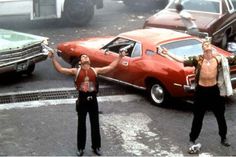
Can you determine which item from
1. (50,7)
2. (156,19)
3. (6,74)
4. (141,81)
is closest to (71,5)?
(50,7)

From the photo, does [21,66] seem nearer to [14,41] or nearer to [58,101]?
[14,41]

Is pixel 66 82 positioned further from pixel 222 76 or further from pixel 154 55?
pixel 222 76

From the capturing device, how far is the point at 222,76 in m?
7.84

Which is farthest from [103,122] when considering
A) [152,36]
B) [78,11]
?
[78,11]

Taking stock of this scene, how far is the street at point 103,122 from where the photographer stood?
812 centimetres

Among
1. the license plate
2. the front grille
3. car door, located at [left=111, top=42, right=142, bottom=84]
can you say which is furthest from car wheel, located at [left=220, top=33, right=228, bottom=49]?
the license plate

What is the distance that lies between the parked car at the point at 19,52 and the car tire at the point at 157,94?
2661 millimetres

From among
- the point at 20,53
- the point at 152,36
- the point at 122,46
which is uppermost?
the point at 152,36

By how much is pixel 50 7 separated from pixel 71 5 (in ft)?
3.83

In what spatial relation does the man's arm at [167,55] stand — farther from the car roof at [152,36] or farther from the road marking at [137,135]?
the road marking at [137,135]

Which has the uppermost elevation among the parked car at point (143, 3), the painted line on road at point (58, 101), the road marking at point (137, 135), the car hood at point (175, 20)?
the car hood at point (175, 20)

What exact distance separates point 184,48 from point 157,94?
111 centimetres

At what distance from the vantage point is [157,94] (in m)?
10.1

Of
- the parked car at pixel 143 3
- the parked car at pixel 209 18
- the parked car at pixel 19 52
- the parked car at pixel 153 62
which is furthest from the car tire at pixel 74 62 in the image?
the parked car at pixel 143 3
